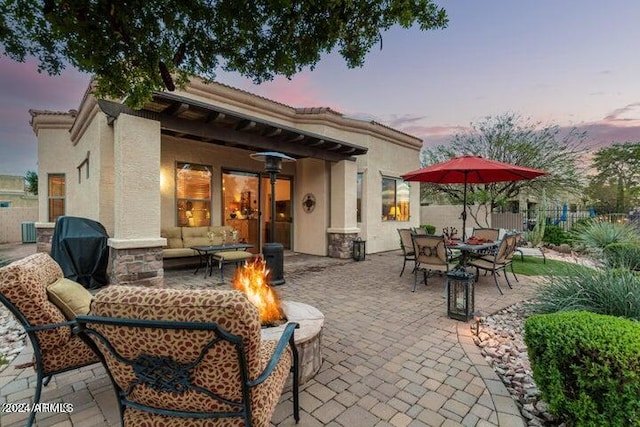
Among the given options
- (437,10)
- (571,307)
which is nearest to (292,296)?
(571,307)

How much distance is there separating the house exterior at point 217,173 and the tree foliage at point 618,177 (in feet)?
74.2

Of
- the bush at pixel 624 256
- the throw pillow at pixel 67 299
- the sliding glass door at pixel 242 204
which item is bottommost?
the bush at pixel 624 256

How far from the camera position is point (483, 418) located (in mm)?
2074

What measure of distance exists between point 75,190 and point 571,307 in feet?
40.7

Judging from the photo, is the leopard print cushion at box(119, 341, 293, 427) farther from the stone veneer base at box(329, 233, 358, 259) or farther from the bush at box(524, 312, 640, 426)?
the stone veneer base at box(329, 233, 358, 259)

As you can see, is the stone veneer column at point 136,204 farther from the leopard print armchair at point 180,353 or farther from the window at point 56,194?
the window at point 56,194

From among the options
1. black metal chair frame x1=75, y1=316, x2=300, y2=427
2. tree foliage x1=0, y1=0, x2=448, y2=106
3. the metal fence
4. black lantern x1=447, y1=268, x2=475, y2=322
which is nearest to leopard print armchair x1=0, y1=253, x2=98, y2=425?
black metal chair frame x1=75, y1=316, x2=300, y2=427

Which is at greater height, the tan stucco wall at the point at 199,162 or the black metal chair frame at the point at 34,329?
the tan stucco wall at the point at 199,162

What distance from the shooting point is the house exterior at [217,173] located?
5.22 meters

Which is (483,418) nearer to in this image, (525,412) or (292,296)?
(525,412)

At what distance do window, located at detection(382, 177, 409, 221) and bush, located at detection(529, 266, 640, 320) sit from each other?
22.7ft

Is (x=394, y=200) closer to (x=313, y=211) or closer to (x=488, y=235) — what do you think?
(x=313, y=211)

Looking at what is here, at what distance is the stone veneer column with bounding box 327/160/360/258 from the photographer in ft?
29.0

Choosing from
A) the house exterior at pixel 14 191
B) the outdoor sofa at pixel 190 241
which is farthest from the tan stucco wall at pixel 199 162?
the house exterior at pixel 14 191
